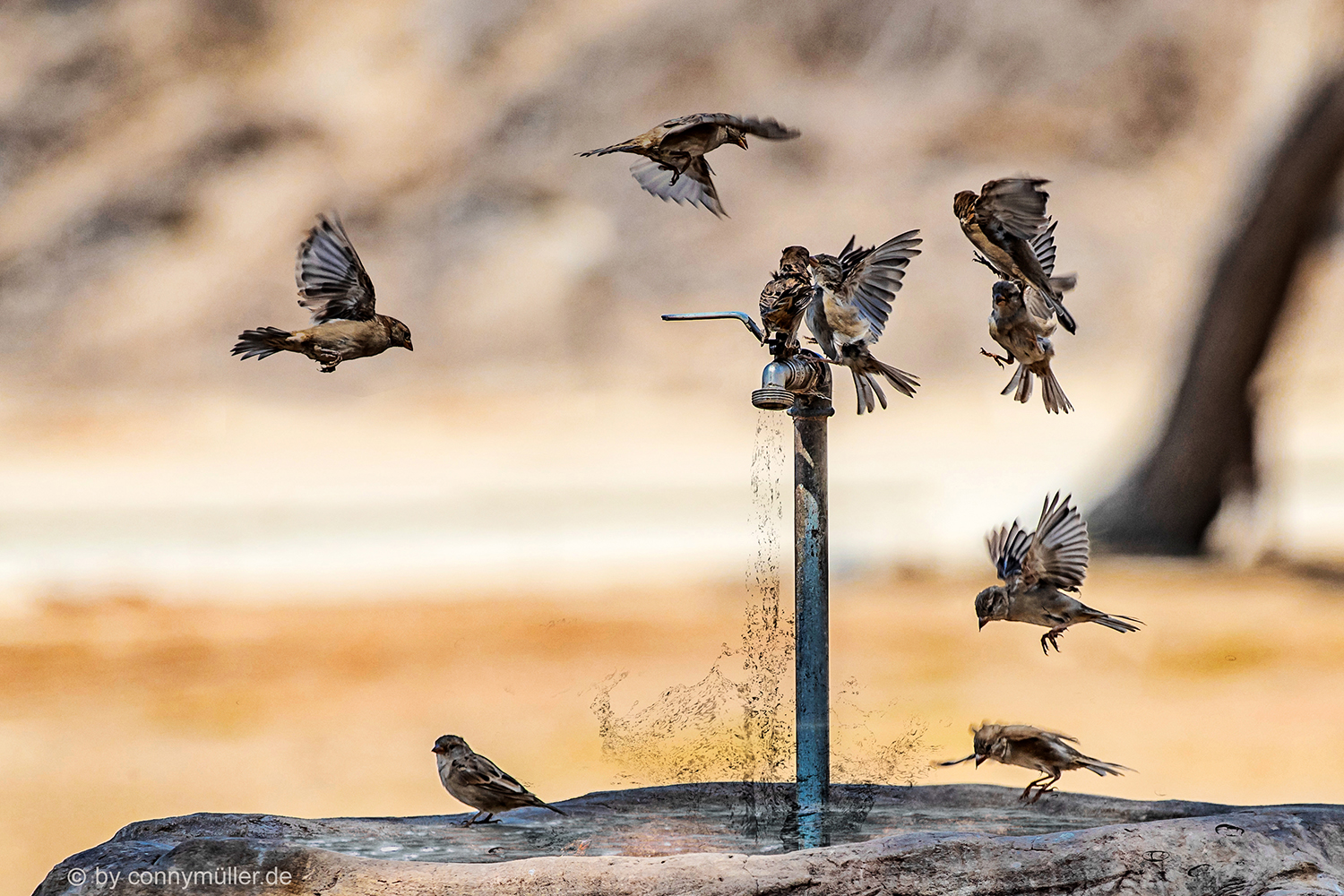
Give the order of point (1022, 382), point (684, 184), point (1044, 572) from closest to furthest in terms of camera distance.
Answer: point (1044, 572)
point (1022, 382)
point (684, 184)

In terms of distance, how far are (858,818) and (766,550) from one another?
69 centimetres

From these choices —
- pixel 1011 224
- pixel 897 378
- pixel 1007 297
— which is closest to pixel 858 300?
pixel 897 378

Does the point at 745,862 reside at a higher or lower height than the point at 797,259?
lower

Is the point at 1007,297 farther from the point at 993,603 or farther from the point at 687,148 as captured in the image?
the point at 687,148

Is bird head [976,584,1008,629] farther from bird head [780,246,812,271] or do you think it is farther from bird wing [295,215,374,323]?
bird wing [295,215,374,323]

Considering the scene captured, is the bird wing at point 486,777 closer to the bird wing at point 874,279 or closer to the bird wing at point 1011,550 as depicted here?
the bird wing at point 1011,550

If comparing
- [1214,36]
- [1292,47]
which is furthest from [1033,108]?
[1292,47]

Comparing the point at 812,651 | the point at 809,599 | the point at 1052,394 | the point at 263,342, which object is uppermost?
the point at 263,342

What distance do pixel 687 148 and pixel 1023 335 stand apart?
0.73 metres

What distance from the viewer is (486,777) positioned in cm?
267

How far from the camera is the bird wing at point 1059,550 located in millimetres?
2625

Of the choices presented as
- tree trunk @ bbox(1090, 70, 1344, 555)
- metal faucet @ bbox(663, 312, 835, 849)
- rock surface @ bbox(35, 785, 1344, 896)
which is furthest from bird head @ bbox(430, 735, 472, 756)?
tree trunk @ bbox(1090, 70, 1344, 555)

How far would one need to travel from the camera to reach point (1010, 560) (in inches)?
105

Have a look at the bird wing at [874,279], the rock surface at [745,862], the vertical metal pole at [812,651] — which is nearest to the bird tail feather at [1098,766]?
the rock surface at [745,862]
